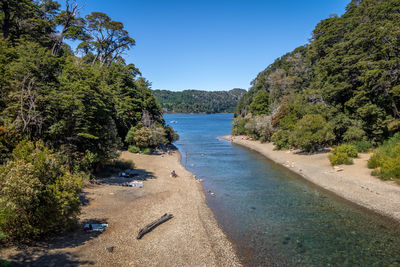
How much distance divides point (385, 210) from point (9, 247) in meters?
23.1

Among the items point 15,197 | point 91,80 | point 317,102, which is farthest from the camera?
point 317,102

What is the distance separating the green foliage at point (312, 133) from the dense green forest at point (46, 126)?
24535 millimetres

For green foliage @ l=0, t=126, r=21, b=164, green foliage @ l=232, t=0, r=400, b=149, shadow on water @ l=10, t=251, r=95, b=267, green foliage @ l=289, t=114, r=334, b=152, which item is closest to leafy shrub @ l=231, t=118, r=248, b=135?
green foliage @ l=232, t=0, r=400, b=149

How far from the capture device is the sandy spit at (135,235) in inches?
392

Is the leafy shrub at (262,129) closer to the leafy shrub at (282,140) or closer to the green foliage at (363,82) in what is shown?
the leafy shrub at (282,140)

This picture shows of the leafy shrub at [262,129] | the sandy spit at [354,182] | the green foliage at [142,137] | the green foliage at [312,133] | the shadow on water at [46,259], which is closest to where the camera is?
the shadow on water at [46,259]

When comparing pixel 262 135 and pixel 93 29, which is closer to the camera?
pixel 93 29

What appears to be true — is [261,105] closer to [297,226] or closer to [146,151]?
[146,151]

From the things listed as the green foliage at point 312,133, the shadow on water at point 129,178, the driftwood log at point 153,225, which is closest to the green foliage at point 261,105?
the green foliage at point 312,133

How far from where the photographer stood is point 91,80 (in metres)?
20.5

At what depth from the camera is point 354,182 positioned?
22875mm

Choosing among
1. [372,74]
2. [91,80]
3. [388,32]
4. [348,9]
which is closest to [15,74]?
[91,80]

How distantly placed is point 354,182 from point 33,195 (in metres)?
26.2

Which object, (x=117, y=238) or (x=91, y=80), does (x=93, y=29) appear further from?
(x=117, y=238)
